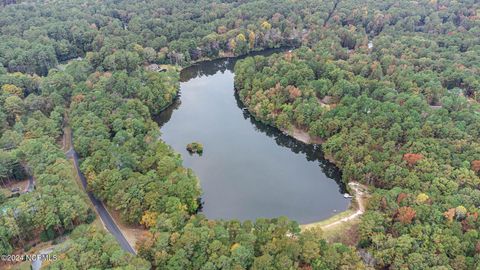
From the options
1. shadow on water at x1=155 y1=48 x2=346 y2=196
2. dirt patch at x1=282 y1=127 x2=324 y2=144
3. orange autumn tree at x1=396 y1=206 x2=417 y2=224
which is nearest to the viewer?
orange autumn tree at x1=396 y1=206 x2=417 y2=224

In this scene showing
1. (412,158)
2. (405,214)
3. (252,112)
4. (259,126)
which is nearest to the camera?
(405,214)

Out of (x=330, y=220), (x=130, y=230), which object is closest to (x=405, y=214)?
(x=330, y=220)

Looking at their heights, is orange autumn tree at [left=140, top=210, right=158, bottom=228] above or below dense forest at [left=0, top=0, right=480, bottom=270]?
below

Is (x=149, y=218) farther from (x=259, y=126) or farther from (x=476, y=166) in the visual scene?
(x=476, y=166)

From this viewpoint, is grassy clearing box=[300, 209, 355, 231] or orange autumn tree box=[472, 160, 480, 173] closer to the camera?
grassy clearing box=[300, 209, 355, 231]

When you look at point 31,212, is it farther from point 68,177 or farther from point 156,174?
point 156,174

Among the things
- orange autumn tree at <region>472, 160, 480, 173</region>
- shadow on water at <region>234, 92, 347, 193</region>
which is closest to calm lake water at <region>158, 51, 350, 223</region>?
shadow on water at <region>234, 92, 347, 193</region>

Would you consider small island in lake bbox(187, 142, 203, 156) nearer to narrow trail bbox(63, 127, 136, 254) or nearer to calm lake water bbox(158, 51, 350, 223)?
calm lake water bbox(158, 51, 350, 223)

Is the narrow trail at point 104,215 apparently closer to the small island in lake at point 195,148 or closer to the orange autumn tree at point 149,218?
the orange autumn tree at point 149,218
